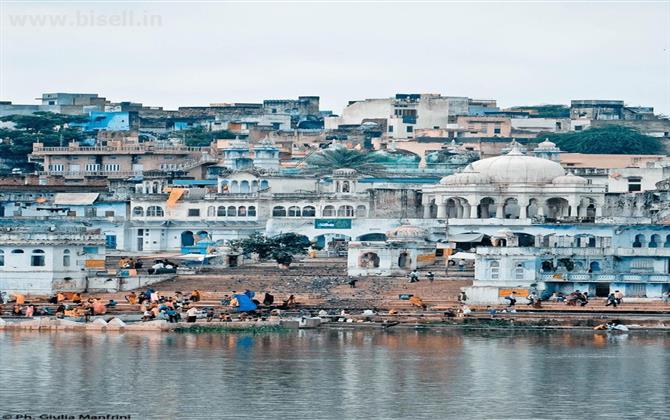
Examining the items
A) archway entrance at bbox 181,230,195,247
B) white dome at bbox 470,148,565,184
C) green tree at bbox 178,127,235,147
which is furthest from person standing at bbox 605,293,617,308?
green tree at bbox 178,127,235,147

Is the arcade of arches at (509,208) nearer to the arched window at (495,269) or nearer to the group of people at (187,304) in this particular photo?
the arched window at (495,269)

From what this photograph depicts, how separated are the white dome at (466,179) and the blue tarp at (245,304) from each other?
17159mm

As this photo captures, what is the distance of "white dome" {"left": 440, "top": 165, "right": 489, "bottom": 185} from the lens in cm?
8144

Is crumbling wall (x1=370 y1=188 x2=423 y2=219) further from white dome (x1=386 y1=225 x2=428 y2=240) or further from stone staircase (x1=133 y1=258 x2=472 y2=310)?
stone staircase (x1=133 y1=258 x2=472 y2=310)

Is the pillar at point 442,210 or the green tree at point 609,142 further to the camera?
the green tree at point 609,142

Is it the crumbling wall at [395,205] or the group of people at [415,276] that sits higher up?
the crumbling wall at [395,205]

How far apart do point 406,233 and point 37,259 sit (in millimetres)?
10667

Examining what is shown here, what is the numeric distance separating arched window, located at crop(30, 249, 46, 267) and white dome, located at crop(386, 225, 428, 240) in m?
10.2

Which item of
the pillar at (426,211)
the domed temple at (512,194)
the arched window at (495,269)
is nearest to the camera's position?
the arched window at (495,269)

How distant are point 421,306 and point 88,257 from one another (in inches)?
433

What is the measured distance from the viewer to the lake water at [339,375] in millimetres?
49156

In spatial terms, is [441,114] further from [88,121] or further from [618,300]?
[618,300]

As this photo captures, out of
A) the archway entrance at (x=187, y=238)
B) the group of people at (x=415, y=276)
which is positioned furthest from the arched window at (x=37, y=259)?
the archway entrance at (x=187, y=238)

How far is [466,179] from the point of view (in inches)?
3211
